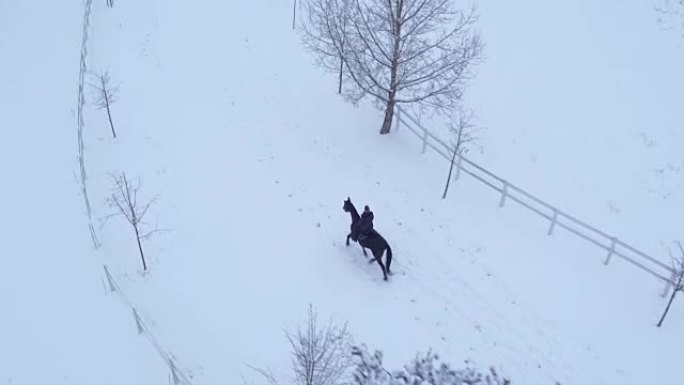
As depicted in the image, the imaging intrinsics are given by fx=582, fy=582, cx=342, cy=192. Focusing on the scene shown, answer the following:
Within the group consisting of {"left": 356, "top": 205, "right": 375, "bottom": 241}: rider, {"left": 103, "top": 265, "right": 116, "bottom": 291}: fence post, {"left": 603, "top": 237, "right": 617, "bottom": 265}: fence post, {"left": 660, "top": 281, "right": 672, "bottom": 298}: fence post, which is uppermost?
{"left": 356, "top": 205, "right": 375, "bottom": 241}: rider

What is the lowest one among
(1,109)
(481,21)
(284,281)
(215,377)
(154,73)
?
(215,377)

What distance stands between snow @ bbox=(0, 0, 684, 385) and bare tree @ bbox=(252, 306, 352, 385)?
378 millimetres

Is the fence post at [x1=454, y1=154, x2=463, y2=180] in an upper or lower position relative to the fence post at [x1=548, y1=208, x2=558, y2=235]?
upper

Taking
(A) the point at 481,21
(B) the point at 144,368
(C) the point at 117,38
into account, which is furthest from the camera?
(A) the point at 481,21

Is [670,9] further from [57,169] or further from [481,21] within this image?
[57,169]

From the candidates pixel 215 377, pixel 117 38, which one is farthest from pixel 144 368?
pixel 117 38

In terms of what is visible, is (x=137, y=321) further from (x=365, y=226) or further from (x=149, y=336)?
(x=365, y=226)

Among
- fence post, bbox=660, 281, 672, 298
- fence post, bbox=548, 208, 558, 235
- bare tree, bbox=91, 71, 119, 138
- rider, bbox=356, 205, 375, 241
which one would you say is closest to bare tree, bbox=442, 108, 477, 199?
fence post, bbox=548, 208, 558, 235

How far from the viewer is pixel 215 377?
495 inches

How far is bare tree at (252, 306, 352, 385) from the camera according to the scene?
36.7 ft

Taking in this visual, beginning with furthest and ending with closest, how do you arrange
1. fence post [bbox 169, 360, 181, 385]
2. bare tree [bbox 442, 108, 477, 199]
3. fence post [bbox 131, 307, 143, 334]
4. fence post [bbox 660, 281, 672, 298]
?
bare tree [bbox 442, 108, 477, 199] → fence post [bbox 660, 281, 672, 298] → fence post [bbox 131, 307, 143, 334] → fence post [bbox 169, 360, 181, 385]

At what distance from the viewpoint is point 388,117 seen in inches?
768

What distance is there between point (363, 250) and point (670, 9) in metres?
21.8

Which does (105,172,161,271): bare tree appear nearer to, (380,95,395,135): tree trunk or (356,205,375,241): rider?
(356,205,375,241): rider
